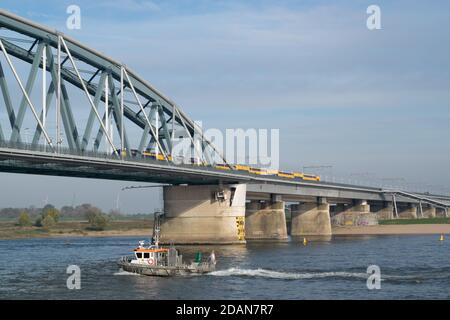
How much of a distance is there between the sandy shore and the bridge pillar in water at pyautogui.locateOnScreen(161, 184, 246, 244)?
56601mm

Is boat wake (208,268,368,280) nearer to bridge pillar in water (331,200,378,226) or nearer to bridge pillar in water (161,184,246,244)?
bridge pillar in water (161,184,246,244)

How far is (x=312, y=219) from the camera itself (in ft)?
554

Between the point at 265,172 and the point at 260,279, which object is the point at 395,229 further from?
the point at 260,279

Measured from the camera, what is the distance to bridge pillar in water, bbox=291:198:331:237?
16700 cm

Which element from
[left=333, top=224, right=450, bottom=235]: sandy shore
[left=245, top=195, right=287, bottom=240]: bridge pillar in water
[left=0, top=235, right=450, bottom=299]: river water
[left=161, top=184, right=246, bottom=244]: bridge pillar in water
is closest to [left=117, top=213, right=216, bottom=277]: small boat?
[left=0, top=235, right=450, bottom=299]: river water

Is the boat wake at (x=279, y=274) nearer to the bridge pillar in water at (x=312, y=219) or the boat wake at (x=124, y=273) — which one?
the boat wake at (x=124, y=273)

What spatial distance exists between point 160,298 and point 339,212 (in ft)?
478

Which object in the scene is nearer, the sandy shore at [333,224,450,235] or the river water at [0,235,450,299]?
the river water at [0,235,450,299]

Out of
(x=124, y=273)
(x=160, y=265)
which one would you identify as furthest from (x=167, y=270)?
(x=124, y=273)

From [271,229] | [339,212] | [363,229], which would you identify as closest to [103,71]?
[271,229]

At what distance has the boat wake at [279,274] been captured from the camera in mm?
67562

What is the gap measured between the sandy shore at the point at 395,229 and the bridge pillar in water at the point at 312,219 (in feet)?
36.6

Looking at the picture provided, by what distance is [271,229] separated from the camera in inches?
5807
